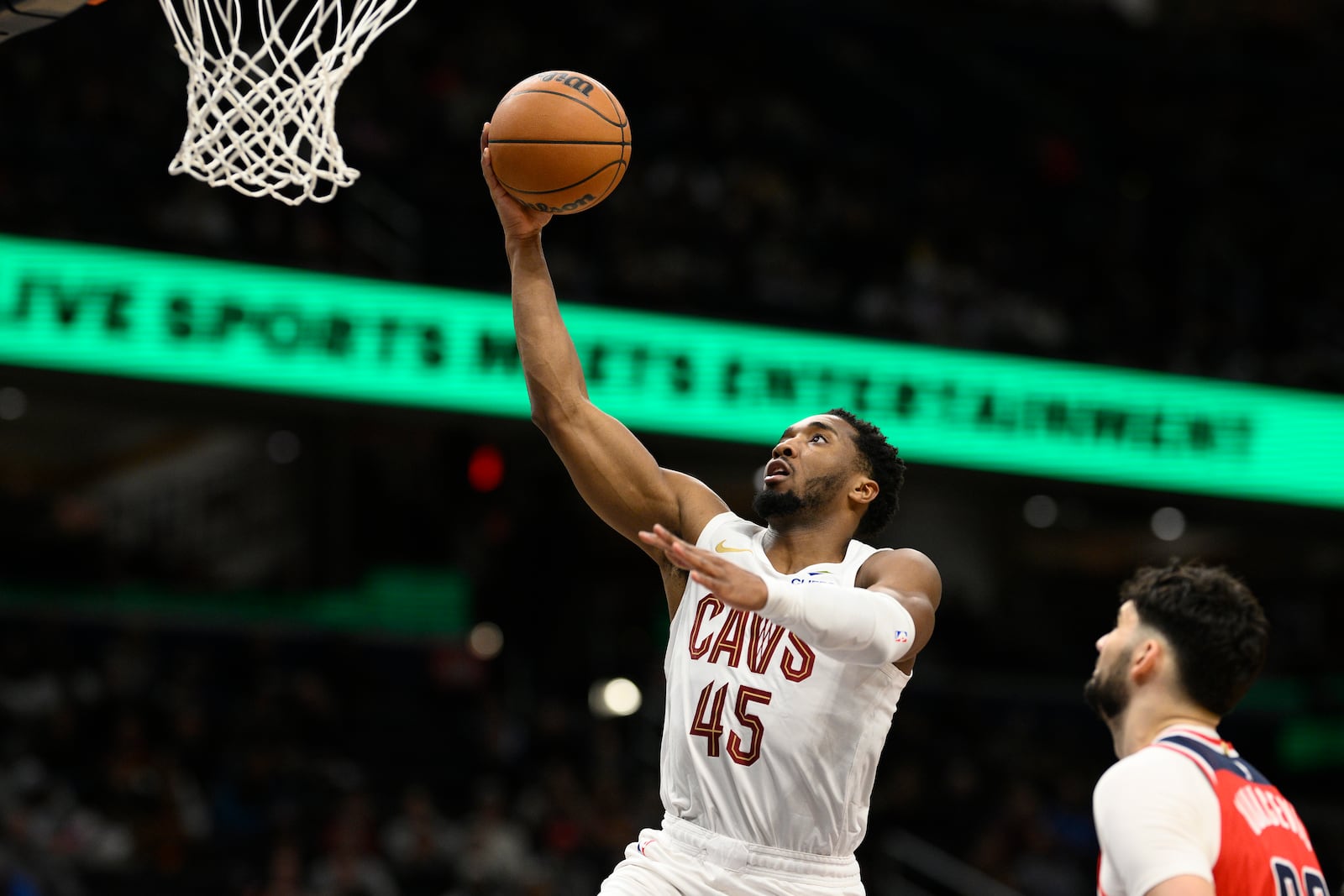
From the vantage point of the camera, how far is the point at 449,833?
Answer: 453 inches

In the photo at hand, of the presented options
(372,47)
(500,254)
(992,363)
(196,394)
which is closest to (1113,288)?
(992,363)

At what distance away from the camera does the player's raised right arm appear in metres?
4.82

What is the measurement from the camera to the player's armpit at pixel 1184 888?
3.01 m

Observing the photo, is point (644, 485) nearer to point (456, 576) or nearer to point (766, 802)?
point (766, 802)

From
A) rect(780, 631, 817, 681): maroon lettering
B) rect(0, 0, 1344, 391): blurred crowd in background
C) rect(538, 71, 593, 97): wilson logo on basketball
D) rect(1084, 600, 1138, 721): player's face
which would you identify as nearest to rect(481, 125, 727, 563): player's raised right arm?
rect(538, 71, 593, 97): wilson logo on basketball

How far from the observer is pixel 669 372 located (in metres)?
11.9

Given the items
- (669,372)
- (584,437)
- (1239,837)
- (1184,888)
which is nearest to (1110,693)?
(1239,837)

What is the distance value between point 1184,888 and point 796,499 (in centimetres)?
200

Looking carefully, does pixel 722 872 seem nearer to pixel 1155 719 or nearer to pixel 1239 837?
pixel 1155 719

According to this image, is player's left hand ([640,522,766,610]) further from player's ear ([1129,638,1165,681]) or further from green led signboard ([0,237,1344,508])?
green led signboard ([0,237,1344,508])

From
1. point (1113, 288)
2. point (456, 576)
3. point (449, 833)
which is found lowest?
point (449, 833)

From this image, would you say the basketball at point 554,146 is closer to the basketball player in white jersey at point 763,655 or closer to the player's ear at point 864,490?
the basketball player in white jersey at point 763,655

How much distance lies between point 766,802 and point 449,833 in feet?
24.7

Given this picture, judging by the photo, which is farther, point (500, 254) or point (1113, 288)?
point (1113, 288)
